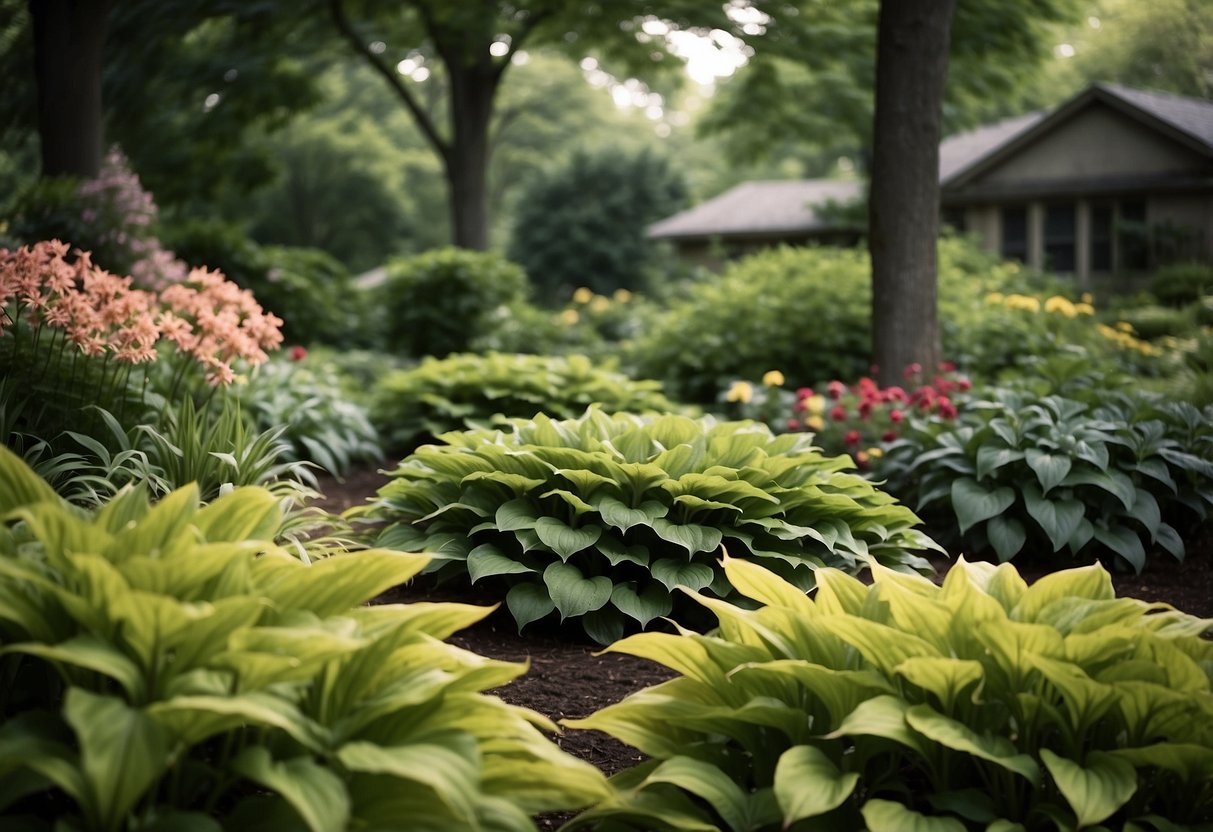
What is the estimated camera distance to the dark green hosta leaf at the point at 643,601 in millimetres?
4037

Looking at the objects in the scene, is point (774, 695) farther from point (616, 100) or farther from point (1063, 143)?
point (616, 100)

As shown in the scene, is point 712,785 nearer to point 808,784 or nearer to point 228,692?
point 808,784

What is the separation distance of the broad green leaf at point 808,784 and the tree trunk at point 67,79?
358 inches

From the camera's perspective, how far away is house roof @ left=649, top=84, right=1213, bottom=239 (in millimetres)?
20562

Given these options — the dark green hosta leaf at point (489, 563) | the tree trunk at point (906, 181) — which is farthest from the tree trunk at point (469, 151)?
the dark green hosta leaf at point (489, 563)

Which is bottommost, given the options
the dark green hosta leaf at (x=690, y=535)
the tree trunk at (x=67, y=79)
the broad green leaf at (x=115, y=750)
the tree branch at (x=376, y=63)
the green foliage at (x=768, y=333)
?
the dark green hosta leaf at (x=690, y=535)

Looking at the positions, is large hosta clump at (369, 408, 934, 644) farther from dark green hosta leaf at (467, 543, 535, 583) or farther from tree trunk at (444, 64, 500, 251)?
tree trunk at (444, 64, 500, 251)

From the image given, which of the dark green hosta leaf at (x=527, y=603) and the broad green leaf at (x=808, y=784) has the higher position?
the broad green leaf at (x=808, y=784)

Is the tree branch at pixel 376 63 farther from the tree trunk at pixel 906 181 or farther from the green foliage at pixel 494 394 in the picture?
the tree trunk at pixel 906 181

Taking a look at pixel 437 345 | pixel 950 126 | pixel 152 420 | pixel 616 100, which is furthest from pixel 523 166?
pixel 152 420

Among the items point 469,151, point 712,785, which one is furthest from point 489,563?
point 469,151

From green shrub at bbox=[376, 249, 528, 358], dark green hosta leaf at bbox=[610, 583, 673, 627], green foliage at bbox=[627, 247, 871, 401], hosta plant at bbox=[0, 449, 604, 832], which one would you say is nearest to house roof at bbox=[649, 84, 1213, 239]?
green foliage at bbox=[627, 247, 871, 401]

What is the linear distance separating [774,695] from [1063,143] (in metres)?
22.5

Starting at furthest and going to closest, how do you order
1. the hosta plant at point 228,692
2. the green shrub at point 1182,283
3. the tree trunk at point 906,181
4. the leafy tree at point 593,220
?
the leafy tree at point 593,220 < the green shrub at point 1182,283 < the tree trunk at point 906,181 < the hosta plant at point 228,692
